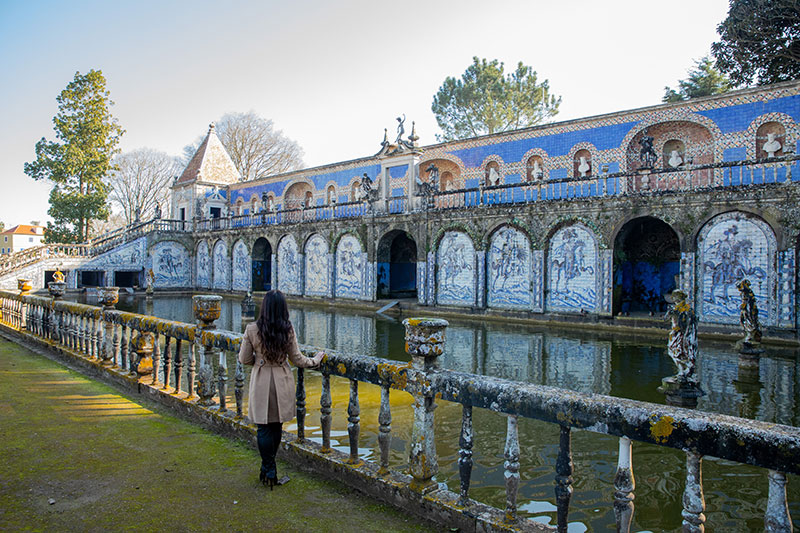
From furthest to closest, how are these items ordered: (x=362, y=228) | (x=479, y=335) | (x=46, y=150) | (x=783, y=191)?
(x=46, y=150)
(x=362, y=228)
(x=479, y=335)
(x=783, y=191)

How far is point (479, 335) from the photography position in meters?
15.2

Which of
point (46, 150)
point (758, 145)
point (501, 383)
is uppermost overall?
point (46, 150)

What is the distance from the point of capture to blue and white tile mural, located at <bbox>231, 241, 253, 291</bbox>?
3153cm

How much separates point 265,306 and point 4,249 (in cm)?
9753

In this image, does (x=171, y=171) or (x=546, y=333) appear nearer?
(x=546, y=333)

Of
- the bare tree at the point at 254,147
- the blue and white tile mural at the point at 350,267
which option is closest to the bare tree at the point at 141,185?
the bare tree at the point at 254,147

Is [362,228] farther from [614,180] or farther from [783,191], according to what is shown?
[783,191]

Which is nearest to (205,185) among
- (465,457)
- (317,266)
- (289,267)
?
(289,267)

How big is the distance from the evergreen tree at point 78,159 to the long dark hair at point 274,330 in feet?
115

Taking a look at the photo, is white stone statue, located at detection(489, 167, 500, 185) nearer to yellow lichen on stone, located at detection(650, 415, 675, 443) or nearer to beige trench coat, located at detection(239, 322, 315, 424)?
beige trench coat, located at detection(239, 322, 315, 424)

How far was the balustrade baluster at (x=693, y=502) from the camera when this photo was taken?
2.37m

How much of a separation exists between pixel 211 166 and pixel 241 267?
10.6m

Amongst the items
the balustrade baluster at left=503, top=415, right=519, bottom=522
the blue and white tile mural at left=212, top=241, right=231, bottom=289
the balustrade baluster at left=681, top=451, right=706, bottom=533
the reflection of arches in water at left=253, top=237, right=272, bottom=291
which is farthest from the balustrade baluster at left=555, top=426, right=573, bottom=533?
the blue and white tile mural at left=212, top=241, right=231, bottom=289

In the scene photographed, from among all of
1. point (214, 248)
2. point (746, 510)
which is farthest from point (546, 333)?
point (214, 248)
